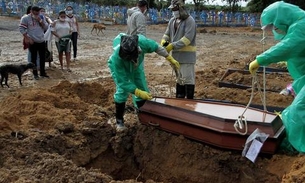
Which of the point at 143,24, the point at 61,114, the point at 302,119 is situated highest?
the point at 143,24

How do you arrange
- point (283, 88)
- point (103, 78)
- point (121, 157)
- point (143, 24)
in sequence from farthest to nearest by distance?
point (103, 78), point (283, 88), point (143, 24), point (121, 157)

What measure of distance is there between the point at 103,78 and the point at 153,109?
491cm

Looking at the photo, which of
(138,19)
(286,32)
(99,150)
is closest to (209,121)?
(286,32)

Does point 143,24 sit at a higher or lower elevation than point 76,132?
higher

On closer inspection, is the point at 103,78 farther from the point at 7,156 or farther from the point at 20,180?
the point at 20,180

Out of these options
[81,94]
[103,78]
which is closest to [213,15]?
[103,78]

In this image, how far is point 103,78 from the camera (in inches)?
382

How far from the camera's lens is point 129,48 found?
4.73 m

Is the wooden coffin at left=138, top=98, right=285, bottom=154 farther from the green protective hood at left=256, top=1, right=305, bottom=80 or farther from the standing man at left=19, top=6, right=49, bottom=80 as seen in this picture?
the standing man at left=19, top=6, right=49, bottom=80

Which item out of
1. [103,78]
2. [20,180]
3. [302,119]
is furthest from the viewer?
[103,78]

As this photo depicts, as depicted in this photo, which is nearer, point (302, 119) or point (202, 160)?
point (302, 119)

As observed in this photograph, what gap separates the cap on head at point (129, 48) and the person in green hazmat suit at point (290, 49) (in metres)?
1.37

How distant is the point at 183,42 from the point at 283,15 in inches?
79.4

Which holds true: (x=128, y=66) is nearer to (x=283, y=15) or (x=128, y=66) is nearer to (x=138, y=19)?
(x=283, y=15)
